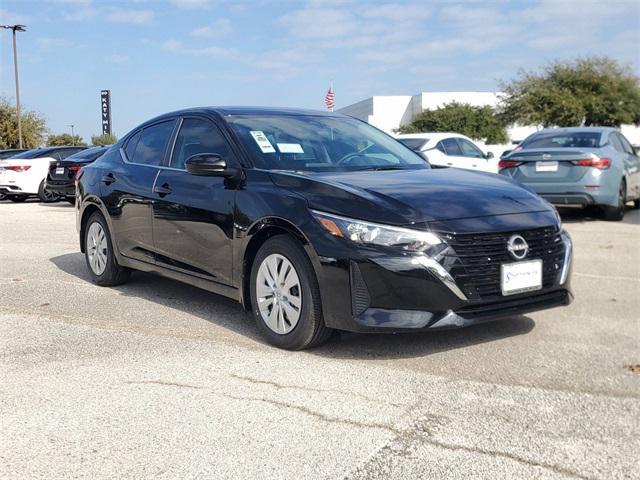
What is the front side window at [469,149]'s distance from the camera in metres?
14.4

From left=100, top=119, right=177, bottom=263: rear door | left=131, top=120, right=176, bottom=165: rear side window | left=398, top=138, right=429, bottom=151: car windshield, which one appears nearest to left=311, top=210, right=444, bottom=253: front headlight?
left=100, top=119, right=177, bottom=263: rear door

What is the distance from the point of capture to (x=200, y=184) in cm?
533

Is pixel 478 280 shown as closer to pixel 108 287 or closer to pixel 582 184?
pixel 108 287

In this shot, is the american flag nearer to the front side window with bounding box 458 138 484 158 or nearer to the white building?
the front side window with bounding box 458 138 484 158

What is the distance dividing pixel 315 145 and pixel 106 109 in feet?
203

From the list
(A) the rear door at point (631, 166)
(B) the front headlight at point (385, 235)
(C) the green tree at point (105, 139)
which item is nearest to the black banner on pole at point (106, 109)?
(C) the green tree at point (105, 139)

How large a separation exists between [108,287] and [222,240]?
2.24m

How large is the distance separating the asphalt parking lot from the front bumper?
0.96 feet

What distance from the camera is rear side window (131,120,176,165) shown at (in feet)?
19.9

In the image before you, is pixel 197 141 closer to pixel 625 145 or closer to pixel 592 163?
pixel 592 163

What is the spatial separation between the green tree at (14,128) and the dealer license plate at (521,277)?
50.4 metres

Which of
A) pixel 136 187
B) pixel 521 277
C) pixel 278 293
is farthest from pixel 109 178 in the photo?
pixel 521 277

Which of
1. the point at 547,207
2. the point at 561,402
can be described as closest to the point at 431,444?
the point at 561,402

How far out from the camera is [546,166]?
11.0 meters
